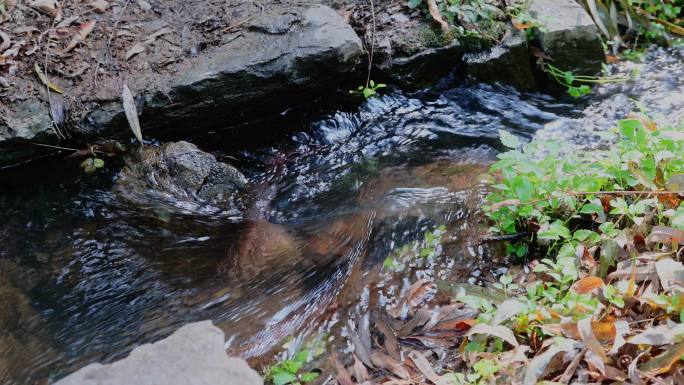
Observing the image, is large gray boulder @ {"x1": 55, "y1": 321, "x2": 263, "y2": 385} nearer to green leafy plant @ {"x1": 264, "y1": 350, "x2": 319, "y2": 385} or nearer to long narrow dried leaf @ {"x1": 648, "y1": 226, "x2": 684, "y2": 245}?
green leafy plant @ {"x1": 264, "y1": 350, "x2": 319, "y2": 385}

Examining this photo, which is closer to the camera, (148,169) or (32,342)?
(32,342)

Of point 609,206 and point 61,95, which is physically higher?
point 61,95

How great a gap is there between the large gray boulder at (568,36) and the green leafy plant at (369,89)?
4.87 ft

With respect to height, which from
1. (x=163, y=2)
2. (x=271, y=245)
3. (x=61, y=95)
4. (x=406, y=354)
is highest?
(x=163, y=2)

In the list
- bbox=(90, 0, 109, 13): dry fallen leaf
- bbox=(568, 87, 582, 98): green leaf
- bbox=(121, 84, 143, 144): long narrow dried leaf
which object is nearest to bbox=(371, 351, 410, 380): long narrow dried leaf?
bbox=(121, 84, 143, 144): long narrow dried leaf

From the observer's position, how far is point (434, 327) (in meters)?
2.48

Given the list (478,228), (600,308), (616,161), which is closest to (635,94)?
(616,161)

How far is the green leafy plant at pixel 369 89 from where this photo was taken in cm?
434

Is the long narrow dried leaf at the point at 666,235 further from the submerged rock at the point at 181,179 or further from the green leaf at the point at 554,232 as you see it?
the submerged rock at the point at 181,179

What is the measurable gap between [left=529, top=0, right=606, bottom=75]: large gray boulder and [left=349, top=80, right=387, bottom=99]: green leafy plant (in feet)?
4.87

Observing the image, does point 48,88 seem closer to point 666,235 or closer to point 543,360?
point 543,360

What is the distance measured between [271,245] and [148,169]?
49.2 inches

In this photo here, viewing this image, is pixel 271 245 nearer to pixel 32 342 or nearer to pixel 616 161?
pixel 32 342

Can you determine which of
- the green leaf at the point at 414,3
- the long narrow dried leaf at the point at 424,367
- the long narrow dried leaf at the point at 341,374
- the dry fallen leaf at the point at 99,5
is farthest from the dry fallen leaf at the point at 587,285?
the dry fallen leaf at the point at 99,5
